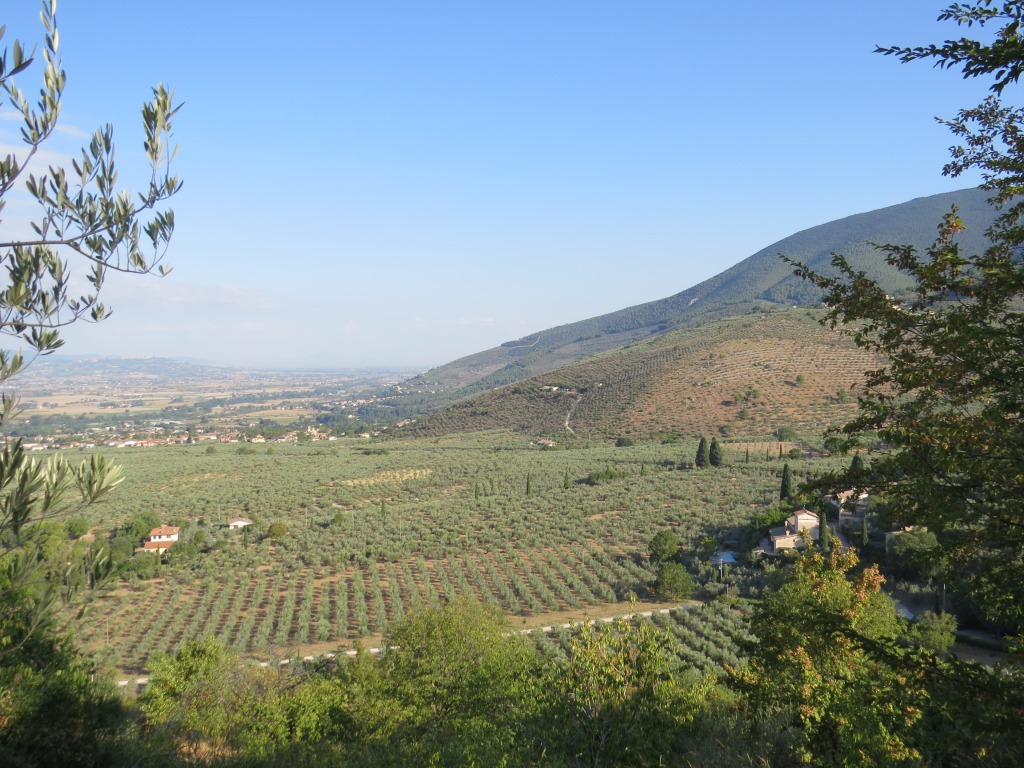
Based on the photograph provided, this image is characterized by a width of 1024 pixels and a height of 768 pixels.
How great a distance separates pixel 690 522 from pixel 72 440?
129253mm

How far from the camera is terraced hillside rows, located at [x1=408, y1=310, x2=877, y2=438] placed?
74.7 metres

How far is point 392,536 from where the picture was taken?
128 feet

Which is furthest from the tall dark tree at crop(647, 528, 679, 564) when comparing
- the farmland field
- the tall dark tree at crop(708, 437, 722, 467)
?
the tall dark tree at crop(708, 437, 722, 467)

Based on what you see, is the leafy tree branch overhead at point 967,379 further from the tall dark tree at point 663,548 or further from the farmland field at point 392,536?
the tall dark tree at point 663,548

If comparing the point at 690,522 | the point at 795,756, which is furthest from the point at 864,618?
the point at 690,522

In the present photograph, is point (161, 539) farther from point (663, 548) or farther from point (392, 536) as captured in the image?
point (663, 548)

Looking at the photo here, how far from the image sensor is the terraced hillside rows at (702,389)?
7469 centimetres

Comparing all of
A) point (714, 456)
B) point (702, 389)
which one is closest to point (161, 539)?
point (714, 456)

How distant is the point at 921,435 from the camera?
5.71 m

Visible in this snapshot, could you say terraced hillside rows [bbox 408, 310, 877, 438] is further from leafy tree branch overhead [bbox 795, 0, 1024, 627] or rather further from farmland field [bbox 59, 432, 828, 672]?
leafy tree branch overhead [bbox 795, 0, 1024, 627]

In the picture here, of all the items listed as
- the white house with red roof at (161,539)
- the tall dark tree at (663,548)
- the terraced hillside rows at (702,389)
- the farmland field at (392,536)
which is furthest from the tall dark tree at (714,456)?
the white house with red roof at (161,539)

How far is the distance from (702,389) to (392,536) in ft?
191

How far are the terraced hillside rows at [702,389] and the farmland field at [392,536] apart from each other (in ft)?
45.0

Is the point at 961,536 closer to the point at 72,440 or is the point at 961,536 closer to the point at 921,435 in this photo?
the point at 921,435
